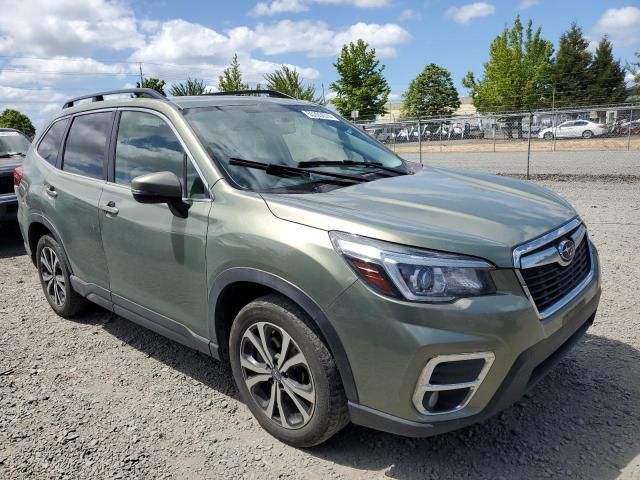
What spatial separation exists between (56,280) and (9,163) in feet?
14.8

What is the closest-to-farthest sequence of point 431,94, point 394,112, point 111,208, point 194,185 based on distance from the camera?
point 194,185, point 111,208, point 431,94, point 394,112

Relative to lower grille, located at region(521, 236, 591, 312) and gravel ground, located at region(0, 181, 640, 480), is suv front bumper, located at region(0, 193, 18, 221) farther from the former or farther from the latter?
lower grille, located at region(521, 236, 591, 312)

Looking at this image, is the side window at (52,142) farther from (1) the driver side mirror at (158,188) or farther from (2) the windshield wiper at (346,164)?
(2) the windshield wiper at (346,164)

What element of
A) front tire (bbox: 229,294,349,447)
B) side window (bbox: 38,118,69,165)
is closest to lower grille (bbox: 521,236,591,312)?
front tire (bbox: 229,294,349,447)

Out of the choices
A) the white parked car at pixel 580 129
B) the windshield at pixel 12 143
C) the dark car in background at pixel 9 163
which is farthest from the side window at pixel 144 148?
the white parked car at pixel 580 129

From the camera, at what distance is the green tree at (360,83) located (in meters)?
53.9

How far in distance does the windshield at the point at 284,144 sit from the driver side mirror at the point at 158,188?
288mm

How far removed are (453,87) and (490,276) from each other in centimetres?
7661

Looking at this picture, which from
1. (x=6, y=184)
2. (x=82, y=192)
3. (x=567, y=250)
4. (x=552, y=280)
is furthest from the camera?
(x=6, y=184)

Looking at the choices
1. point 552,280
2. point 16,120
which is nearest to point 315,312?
point 552,280

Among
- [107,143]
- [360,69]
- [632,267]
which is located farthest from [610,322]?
[360,69]

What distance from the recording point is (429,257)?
7.38ft

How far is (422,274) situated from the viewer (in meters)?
2.24

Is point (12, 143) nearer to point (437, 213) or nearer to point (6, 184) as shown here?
point (6, 184)
